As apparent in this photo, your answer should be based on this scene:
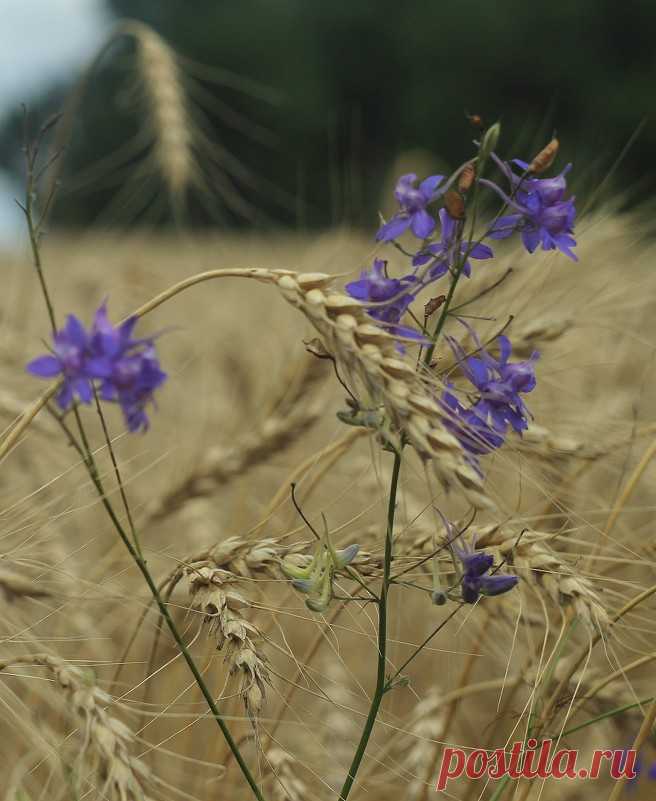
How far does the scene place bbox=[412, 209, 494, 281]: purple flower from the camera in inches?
37.8

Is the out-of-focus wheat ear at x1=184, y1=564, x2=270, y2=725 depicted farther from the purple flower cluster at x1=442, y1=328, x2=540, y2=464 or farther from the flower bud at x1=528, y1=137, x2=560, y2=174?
the flower bud at x1=528, y1=137, x2=560, y2=174

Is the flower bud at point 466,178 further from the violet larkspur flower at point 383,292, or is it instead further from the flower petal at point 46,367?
the flower petal at point 46,367

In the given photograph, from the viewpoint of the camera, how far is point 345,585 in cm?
206

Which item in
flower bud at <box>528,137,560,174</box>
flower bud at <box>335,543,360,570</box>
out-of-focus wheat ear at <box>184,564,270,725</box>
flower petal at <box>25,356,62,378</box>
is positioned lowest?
out-of-focus wheat ear at <box>184,564,270,725</box>

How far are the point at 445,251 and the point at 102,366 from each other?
1.17 ft

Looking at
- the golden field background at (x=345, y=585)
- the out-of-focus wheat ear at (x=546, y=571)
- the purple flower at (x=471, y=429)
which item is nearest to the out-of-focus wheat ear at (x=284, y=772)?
the golden field background at (x=345, y=585)

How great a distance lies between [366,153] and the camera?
23.3 m

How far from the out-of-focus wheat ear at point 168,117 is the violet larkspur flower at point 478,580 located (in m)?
1.85

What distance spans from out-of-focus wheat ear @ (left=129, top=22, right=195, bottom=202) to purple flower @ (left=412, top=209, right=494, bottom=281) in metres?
1.71

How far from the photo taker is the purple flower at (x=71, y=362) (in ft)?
2.74

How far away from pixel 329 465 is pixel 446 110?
22454 millimetres

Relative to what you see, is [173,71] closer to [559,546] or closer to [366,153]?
[559,546]

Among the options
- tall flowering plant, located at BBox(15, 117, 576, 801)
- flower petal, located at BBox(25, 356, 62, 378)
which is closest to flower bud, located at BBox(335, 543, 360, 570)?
tall flowering plant, located at BBox(15, 117, 576, 801)

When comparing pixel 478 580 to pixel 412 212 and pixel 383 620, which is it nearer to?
pixel 383 620
